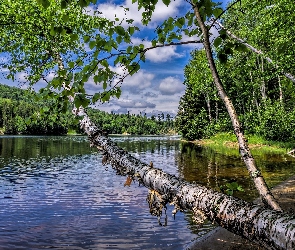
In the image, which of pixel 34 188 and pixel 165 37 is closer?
pixel 165 37

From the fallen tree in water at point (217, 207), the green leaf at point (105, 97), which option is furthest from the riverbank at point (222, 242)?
the green leaf at point (105, 97)

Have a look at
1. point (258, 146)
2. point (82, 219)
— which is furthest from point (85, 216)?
point (258, 146)

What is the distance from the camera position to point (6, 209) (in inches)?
549

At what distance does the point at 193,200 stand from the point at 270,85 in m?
64.3

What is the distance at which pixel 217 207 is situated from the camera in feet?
8.07

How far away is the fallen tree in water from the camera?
1.92m

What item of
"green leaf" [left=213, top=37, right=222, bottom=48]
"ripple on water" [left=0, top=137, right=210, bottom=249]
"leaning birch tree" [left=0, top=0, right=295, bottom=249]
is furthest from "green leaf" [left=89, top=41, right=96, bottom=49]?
"ripple on water" [left=0, top=137, right=210, bottom=249]

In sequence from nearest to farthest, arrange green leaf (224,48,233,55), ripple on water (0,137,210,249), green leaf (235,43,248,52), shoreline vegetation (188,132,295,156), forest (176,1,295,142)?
green leaf (235,43,248,52), green leaf (224,48,233,55), ripple on water (0,137,210,249), forest (176,1,295,142), shoreline vegetation (188,132,295,156)

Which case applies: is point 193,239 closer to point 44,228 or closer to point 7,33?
point 44,228

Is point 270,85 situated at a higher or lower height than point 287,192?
higher

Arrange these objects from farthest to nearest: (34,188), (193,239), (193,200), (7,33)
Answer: (34,188) → (7,33) → (193,239) → (193,200)

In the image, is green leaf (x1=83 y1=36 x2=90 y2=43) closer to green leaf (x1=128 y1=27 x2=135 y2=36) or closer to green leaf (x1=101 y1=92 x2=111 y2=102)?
green leaf (x1=128 y1=27 x2=135 y2=36)

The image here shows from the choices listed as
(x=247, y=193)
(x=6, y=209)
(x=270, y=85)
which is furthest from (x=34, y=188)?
(x=270, y=85)

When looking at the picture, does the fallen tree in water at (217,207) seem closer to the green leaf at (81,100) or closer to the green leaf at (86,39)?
the green leaf at (81,100)
